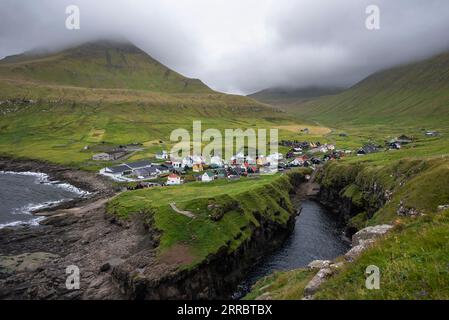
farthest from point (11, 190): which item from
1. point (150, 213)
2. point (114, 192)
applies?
point (150, 213)

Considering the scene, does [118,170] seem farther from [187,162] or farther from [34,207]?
[34,207]

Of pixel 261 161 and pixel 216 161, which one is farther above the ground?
pixel 216 161

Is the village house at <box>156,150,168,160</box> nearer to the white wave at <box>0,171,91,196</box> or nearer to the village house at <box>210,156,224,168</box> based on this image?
the village house at <box>210,156,224,168</box>

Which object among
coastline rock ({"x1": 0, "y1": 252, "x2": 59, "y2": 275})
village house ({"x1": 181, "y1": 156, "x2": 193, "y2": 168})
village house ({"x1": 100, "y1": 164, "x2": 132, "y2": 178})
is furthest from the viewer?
village house ({"x1": 181, "y1": 156, "x2": 193, "y2": 168})

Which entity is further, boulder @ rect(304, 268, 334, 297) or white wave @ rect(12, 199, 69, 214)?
white wave @ rect(12, 199, 69, 214)

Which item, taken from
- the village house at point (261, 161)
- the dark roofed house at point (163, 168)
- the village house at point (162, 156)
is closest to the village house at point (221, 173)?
the dark roofed house at point (163, 168)

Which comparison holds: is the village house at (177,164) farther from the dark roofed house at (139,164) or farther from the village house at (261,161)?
the village house at (261,161)

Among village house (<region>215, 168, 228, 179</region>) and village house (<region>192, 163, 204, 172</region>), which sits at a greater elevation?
village house (<region>192, 163, 204, 172</region>)

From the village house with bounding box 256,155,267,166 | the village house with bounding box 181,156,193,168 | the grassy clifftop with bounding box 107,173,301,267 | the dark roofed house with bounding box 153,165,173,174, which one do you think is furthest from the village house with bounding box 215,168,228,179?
the grassy clifftop with bounding box 107,173,301,267

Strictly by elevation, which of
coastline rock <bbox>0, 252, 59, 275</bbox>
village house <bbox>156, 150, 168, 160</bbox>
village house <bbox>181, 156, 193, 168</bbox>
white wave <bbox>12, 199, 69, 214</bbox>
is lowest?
coastline rock <bbox>0, 252, 59, 275</bbox>

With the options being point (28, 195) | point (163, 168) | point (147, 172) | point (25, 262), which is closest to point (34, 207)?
point (28, 195)
